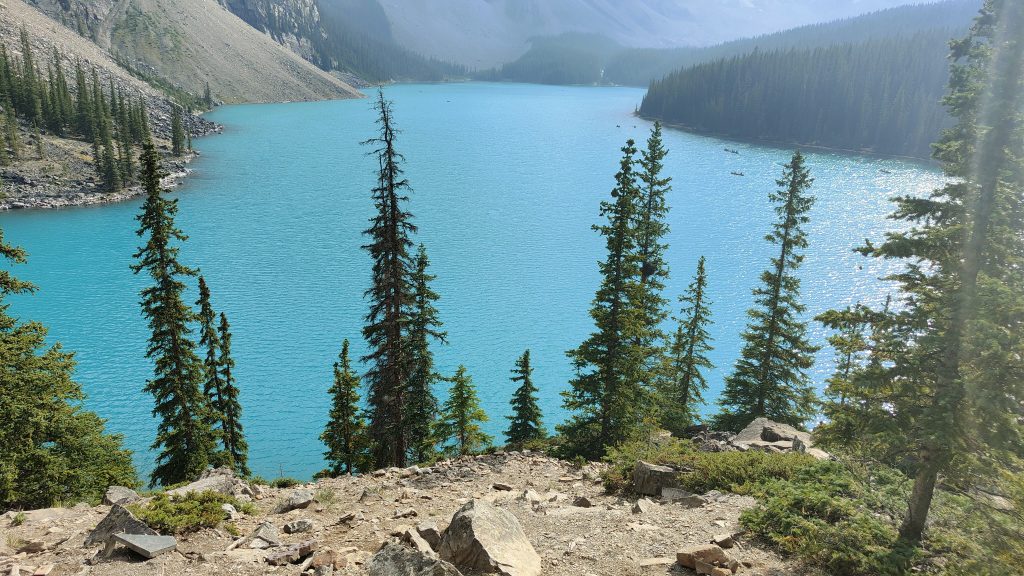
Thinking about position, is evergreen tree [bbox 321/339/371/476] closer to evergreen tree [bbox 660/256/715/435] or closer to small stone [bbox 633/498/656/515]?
evergreen tree [bbox 660/256/715/435]

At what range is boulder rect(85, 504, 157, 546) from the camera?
10609 mm

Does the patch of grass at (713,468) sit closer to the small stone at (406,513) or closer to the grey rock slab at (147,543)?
the small stone at (406,513)

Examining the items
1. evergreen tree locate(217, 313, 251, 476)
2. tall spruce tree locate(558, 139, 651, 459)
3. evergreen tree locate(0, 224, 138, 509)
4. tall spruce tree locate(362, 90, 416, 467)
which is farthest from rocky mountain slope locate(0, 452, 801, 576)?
evergreen tree locate(217, 313, 251, 476)

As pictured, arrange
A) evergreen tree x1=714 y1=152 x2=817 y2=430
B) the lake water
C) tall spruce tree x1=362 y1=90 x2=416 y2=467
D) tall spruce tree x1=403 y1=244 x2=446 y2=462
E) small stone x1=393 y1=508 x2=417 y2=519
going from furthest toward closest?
the lake water → evergreen tree x1=714 y1=152 x2=817 y2=430 → tall spruce tree x1=403 y1=244 x2=446 y2=462 → tall spruce tree x1=362 y1=90 x2=416 y2=467 → small stone x1=393 y1=508 x2=417 y2=519

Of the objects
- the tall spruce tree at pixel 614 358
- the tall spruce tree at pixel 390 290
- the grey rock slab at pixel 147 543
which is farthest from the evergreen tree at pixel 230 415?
the grey rock slab at pixel 147 543

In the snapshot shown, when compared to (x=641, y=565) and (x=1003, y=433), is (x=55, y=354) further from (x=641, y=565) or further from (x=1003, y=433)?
(x=1003, y=433)

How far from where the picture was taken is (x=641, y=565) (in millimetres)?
10445

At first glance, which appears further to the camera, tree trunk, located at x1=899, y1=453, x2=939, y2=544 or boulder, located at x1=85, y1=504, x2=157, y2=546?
boulder, located at x1=85, y1=504, x2=157, y2=546

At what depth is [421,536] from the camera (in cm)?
1070

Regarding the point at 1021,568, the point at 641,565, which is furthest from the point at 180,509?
the point at 1021,568

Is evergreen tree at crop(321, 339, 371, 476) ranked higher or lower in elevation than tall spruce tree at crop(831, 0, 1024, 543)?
lower

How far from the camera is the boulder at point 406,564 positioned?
8578mm

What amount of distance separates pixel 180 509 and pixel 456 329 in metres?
40.6

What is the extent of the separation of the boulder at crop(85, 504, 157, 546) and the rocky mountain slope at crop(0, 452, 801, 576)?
0.67 feet
